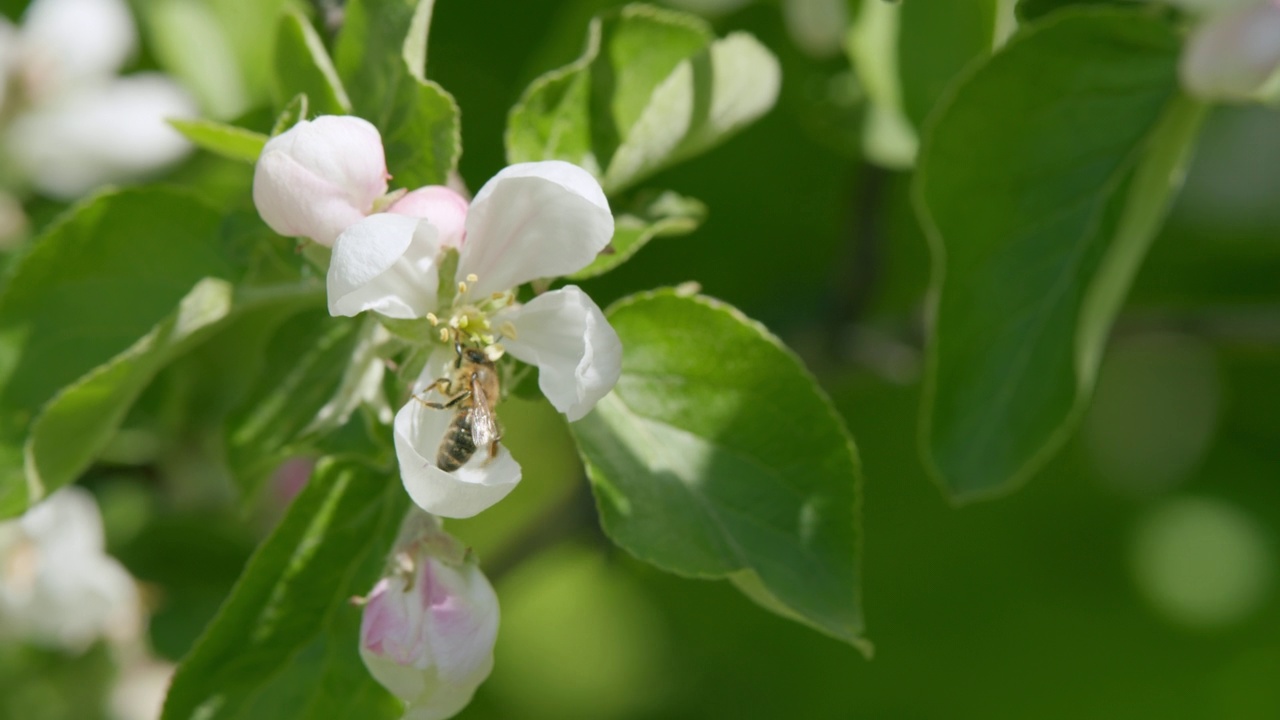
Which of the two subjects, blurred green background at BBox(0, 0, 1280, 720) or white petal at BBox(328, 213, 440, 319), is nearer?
white petal at BBox(328, 213, 440, 319)

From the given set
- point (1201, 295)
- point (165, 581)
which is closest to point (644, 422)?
point (165, 581)

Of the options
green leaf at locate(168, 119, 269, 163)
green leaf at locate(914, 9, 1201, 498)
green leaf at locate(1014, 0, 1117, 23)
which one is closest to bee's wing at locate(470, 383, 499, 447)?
green leaf at locate(168, 119, 269, 163)

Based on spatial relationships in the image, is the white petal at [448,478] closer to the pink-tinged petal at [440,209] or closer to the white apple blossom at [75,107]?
the pink-tinged petal at [440,209]

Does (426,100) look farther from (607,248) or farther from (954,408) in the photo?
(954,408)

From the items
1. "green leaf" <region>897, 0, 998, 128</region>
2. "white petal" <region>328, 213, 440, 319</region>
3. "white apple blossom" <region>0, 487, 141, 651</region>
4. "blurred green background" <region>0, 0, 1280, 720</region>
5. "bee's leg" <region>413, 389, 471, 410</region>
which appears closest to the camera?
"white petal" <region>328, 213, 440, 319</region>

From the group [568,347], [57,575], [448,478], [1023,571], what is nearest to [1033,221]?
[568,347]

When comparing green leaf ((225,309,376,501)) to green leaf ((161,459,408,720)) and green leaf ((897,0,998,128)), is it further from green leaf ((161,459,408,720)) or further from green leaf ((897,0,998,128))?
green leaf ((897,0,998,128))

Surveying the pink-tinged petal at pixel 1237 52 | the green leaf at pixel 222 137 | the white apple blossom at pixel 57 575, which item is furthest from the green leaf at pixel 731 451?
the white apple blossom at pixel 57 575

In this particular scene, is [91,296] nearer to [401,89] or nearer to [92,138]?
[401,89]
